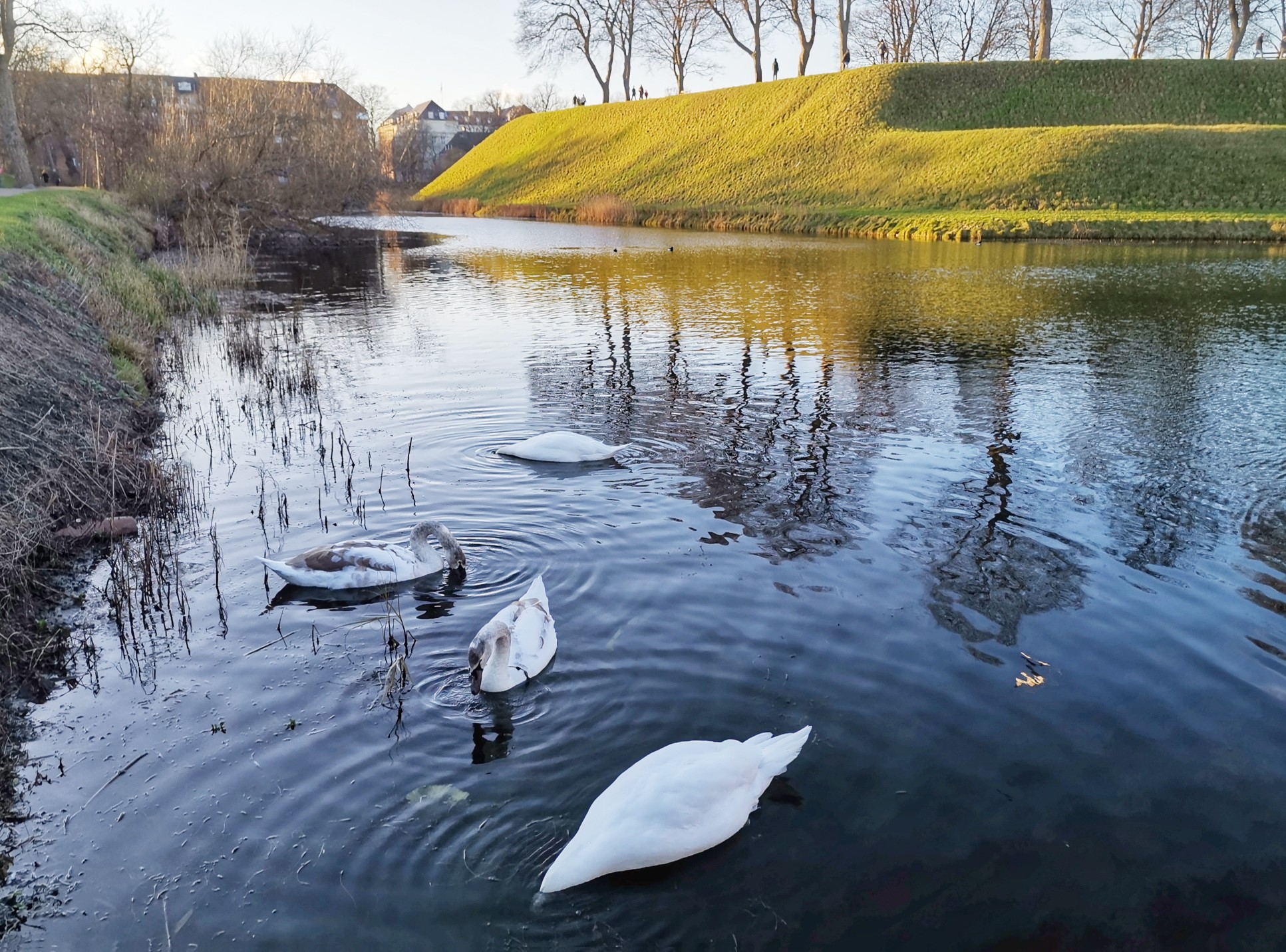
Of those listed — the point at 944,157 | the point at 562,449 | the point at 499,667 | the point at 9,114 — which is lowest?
the point at 499,667

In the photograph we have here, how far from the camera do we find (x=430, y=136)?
11925 cm

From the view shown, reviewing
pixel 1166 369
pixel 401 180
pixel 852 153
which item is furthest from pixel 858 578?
pixel 401 180

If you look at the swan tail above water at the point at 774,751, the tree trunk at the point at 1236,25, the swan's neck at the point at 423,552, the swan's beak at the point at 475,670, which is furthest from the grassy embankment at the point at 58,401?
the tree trunk at the point at 1236,25

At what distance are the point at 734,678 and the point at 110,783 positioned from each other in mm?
3512

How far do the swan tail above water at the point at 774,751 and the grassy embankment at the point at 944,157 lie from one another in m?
34.7

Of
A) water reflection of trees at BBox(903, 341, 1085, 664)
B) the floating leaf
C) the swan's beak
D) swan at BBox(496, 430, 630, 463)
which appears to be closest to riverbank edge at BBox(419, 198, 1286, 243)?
water reflection of trees at BBox(903, 341, 1085, 664)

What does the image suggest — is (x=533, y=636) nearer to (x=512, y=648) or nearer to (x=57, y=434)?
(x=512, y=648)

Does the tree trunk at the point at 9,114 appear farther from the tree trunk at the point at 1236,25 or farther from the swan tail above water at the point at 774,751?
the tree trunk at the point at 1236,25

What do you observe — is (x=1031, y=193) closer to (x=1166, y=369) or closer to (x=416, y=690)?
(x=1166, y=369)

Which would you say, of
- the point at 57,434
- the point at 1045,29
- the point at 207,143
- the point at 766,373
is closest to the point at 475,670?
the point at 57,434

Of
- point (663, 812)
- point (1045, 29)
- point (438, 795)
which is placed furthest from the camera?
point (1045, 29)

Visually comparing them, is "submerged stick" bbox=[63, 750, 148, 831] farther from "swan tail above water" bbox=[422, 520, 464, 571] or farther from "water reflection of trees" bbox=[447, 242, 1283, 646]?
"water reflection of trees" bbox=[447, 242, 1283, 646]

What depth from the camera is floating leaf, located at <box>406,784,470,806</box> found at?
465 centimetres

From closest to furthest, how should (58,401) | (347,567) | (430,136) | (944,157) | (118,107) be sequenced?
(347,567)
(58,401)
(118,107)
(944,157)
(430,136)
